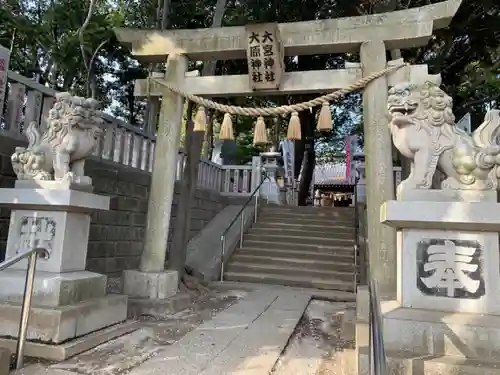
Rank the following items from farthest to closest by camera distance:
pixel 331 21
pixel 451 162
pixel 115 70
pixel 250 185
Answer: pixel 115 70, pixel 250 185, pixel 331 21, pixel 451 162

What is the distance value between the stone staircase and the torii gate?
3.07 m

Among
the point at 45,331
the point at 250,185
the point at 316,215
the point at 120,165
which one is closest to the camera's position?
the point at 45,331

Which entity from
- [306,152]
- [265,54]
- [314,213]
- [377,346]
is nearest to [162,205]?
[265,54]

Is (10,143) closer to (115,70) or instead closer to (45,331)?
(45,331)

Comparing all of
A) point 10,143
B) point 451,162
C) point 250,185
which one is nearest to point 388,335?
point 451,162

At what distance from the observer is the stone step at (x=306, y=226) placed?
391 inches

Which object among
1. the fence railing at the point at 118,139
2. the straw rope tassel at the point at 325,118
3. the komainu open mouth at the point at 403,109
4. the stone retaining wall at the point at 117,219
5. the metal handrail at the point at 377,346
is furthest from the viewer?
the stone retaining wall at the point at 117,219

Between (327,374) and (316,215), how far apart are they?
296 inches

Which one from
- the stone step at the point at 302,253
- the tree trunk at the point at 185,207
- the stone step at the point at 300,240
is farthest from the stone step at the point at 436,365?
the stone step at the point at 300,240

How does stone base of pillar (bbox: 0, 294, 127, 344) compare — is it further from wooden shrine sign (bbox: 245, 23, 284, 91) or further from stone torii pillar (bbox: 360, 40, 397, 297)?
wooden shrine sign (bbox: 245, 23, 284, 91)

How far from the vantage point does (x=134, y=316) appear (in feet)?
16.2

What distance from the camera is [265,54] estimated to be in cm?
535

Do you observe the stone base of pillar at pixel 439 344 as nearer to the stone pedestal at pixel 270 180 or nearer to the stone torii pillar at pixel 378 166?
the stone torii pillar at pixel 378 166

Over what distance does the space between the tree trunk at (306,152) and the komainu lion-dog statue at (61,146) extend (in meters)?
11.4
